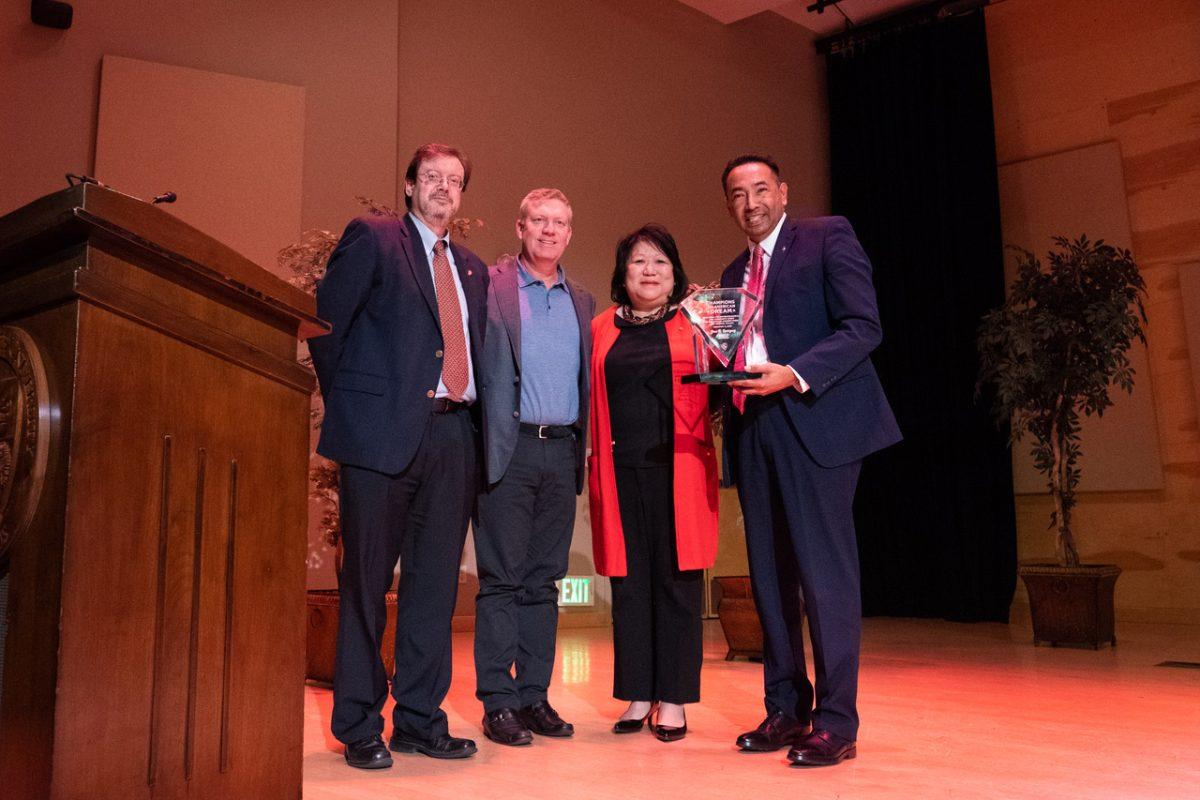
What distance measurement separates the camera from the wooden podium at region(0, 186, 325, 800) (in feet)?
3.49

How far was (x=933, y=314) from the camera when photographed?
7371mm

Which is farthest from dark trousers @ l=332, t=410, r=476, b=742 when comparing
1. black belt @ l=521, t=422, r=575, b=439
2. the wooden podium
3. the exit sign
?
the exit sign

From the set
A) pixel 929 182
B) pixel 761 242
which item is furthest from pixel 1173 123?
pixel 761 242

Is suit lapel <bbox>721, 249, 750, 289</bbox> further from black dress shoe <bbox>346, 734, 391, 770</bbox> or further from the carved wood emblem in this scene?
the carved wood emblem

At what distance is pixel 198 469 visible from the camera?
4.13 feet

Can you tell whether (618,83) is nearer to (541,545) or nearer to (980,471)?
(980,471)

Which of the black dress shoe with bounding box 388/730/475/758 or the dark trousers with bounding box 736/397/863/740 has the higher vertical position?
the dark trousers with bounding box 736/397/863/740

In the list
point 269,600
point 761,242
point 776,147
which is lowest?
point 269,600

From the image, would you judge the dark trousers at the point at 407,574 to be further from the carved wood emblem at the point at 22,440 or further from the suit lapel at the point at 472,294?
the carved wood emblem at the point at 22,440

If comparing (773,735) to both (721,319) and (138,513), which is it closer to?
(721,319)

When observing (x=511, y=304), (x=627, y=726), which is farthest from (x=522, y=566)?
(x=511, y=304)

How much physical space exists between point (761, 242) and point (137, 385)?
189 centimetres

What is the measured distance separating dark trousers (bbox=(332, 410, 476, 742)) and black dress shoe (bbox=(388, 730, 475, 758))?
2 centimetres

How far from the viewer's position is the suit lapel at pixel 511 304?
2865 millimetres
